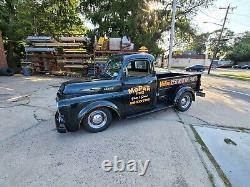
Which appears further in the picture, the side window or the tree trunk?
the tree trunk

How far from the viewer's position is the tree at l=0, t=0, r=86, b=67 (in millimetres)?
19156

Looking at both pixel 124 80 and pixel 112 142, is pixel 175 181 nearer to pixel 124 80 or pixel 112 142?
pixel 112 142

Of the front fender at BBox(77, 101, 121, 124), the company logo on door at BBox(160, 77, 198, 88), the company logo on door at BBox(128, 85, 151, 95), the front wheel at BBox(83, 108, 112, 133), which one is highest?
the company logo on door at BBox(160, 77, 198, 88)

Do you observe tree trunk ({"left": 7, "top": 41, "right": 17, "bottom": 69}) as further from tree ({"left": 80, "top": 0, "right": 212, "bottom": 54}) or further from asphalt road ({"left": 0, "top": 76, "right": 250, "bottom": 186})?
asphalt road ({"left": 0, "top": 76, "right": 250, "bottom": 186})

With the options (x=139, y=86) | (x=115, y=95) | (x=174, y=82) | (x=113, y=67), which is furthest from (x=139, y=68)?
(x=174, y=82)

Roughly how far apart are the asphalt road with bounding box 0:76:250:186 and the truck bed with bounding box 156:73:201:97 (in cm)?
82

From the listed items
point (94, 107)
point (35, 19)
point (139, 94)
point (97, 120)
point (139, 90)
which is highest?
point (35, 19)

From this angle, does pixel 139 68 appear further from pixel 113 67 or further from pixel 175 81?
pixel 175 81

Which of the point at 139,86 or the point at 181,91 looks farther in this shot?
the point at 181,91

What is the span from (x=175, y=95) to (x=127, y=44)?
8899mm

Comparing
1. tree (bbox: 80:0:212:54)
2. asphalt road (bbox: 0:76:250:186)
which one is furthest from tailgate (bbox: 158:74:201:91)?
tree (bbox: 80:0:212:54)

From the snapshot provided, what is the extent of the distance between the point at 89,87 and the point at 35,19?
1751 centimetres

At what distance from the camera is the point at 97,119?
5.37 m

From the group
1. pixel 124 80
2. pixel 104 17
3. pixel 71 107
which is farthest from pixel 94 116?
pixel 104 17
